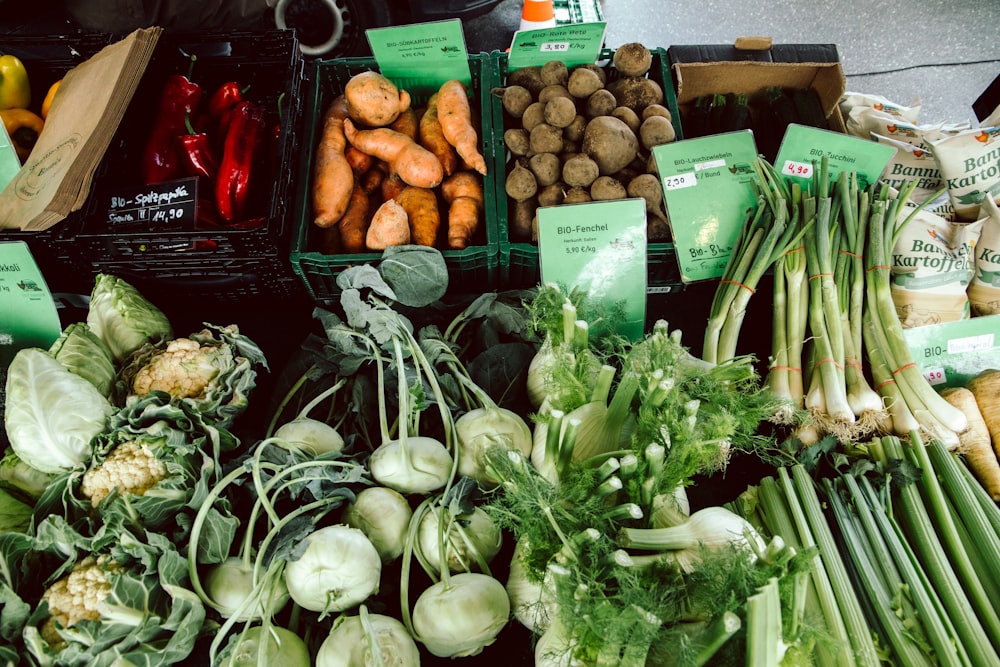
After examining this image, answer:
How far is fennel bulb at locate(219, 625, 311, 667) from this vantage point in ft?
3.02

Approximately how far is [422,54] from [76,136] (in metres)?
0.92

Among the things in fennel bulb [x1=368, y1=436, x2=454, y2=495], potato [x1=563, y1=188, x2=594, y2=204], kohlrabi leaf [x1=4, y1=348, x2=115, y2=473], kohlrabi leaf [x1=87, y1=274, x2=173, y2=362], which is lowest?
fennel bulb [x1=368, y1=436, x2=454, y2=495]

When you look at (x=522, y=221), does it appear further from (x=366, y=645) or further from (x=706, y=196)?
(x=366, y=645)

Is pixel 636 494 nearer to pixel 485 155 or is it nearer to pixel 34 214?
pixel 485 155

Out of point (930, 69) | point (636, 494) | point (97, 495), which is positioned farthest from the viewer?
point (930, 69)

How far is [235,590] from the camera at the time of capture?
1.02 metres

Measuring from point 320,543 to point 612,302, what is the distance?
2.65 ft

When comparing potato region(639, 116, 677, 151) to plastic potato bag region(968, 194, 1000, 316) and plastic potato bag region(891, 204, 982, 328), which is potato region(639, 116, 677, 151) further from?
plastic potato bag region(968, 194, 1000, 316)

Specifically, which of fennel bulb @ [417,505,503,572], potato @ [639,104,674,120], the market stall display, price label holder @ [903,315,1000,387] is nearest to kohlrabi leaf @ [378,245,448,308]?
the market stall display

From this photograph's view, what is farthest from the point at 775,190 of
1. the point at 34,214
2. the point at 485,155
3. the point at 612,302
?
the point at 34,214

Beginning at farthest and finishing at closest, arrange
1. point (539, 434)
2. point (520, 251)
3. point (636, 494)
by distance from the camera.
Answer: point (520, 251) < point (539, 434) < point (636, 494)

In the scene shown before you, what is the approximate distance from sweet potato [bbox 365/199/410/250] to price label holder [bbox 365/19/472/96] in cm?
52

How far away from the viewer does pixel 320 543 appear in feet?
3.21

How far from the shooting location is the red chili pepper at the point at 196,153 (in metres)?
1.66
